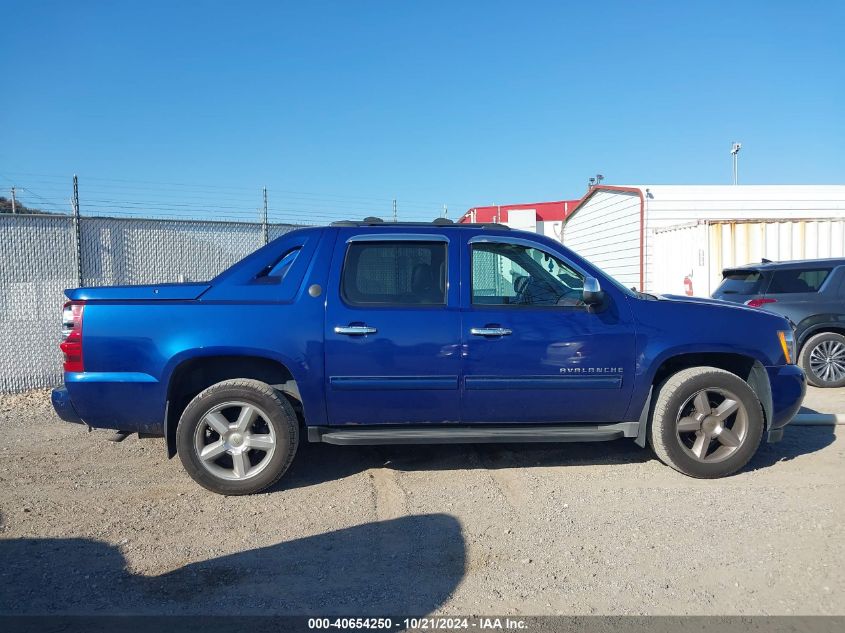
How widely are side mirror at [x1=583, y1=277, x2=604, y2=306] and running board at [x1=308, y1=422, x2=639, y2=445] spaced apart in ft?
3.16

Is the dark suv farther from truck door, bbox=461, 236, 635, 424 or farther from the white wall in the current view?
the white wall

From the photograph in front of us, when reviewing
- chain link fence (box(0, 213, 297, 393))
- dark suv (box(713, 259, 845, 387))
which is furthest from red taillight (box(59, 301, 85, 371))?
dark suv (box(713, 259, 845, 387))

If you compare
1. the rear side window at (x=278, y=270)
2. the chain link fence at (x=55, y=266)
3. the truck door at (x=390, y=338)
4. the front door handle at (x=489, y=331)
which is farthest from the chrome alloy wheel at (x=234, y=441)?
the chain link fence at (x=55, y=266)

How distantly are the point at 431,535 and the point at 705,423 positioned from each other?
7.55ft

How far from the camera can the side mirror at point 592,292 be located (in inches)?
173

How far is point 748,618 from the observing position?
2877 millimetres

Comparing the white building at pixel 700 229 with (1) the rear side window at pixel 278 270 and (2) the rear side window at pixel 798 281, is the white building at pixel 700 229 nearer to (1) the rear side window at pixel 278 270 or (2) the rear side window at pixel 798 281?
(2) the rear side window at pixel 798 281

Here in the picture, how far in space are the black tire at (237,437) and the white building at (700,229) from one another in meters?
9.57

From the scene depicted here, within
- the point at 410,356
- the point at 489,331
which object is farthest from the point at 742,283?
the point at 410,356

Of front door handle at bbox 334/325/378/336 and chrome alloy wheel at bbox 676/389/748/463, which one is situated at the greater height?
front door handle at bbox 334/325/378/336

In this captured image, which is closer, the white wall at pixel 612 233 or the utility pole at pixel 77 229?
the utility pole at pixel 77 229

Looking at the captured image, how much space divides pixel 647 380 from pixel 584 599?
1.99m

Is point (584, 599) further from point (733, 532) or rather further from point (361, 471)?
point (361, 471)

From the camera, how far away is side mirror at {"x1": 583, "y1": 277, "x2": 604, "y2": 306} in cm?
439
